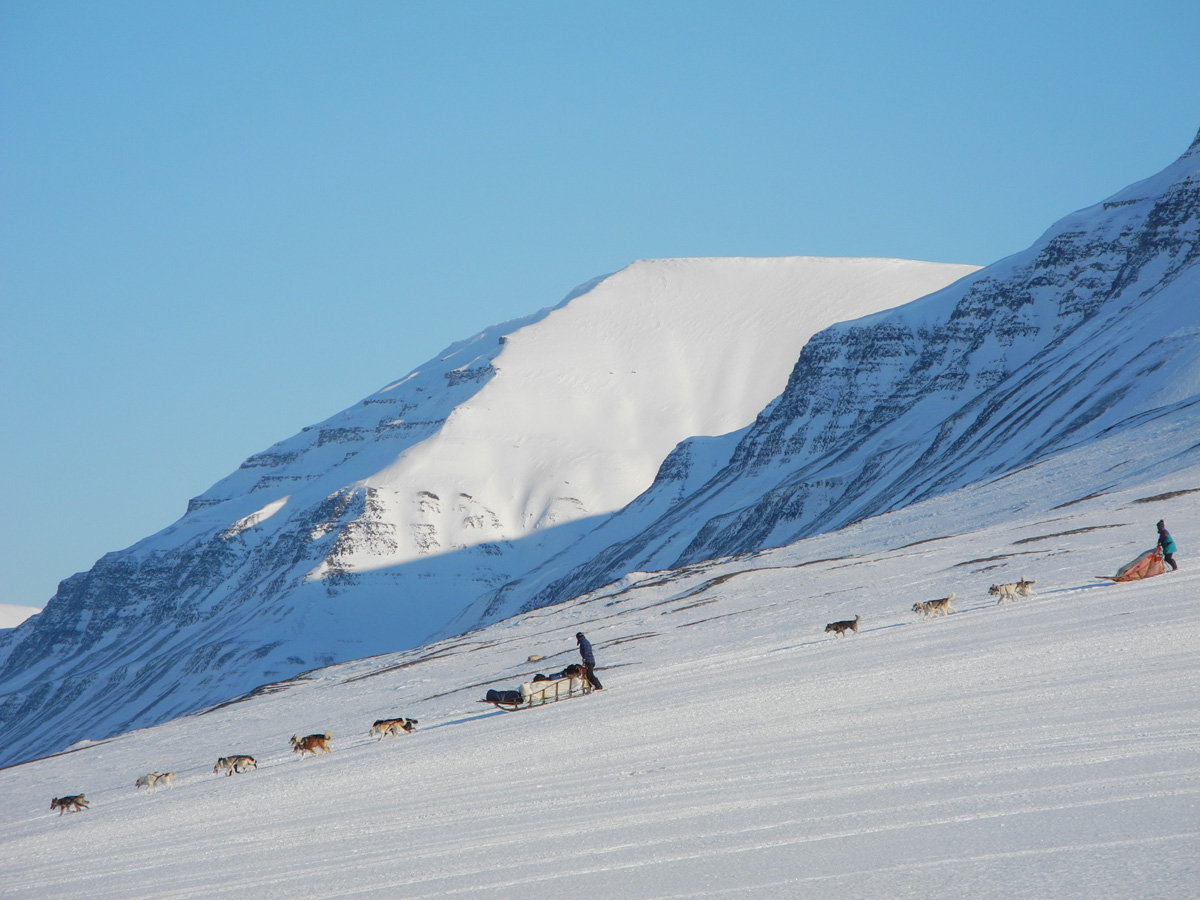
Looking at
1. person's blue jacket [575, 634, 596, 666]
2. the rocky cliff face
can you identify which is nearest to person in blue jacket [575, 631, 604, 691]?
person's blue jacket [575, 634, 596, 666]

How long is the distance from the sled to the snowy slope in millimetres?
455

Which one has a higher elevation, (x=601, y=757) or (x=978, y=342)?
(x=978, y=342)

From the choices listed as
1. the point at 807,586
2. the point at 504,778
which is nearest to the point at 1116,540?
the point at 807,586

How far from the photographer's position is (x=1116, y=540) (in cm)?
4297

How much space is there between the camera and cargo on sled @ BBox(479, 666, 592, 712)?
30.4 metres

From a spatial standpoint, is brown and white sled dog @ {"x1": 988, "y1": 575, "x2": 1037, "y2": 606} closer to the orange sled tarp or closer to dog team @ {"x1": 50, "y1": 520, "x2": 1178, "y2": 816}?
dog team @ {"x1": 50, "y1": 520, "x2": 1178, "y2": 816}

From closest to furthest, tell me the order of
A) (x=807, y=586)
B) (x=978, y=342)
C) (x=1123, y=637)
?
1. (x=1123, y=637)
2. (x=807, y=586)
3. (x=978, y=342)

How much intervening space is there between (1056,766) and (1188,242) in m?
163

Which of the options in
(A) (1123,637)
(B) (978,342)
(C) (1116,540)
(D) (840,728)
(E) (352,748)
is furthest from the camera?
(B) (978,342)

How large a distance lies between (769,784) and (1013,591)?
62.1 feet

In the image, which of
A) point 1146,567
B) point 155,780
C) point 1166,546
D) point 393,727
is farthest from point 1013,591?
point 155,780

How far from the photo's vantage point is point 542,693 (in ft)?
100.0

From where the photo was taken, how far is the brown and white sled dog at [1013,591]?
32562mm

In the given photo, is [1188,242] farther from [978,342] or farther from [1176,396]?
[1176,396]
